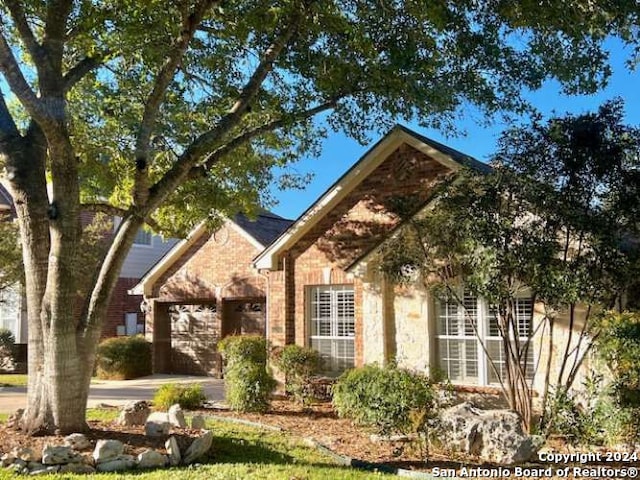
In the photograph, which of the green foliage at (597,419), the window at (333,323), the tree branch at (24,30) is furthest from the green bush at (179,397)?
the green foliage at (597,419)

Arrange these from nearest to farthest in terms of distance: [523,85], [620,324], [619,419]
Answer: [619,419] < [620,324] < [523,85]

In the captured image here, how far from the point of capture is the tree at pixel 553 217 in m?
8.35

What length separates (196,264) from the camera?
19.7 meters

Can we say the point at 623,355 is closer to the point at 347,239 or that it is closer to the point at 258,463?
the point at 258,463

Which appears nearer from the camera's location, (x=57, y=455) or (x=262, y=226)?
(x=57, y=455)

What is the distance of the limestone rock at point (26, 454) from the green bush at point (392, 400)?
4.34 m

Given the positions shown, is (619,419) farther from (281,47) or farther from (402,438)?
(281,47)

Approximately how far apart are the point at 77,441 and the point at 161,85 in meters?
4.81

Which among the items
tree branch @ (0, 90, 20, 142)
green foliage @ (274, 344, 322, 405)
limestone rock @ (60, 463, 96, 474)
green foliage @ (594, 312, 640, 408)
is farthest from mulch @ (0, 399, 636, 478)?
tree branch @ (0, 90, 20, 142)

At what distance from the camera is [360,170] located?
13742mm

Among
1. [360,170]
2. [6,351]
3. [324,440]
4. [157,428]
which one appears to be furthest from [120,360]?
[324,440]

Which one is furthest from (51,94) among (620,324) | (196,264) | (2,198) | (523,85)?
(2,198)

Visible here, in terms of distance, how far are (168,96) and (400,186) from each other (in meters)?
5.16

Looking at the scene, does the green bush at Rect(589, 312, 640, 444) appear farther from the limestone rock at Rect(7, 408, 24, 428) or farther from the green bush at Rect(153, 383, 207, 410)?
the limestone rock at Rect(7, 408, 24, 428)
